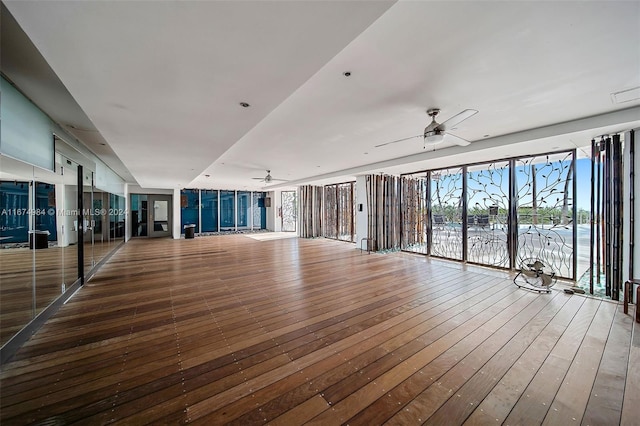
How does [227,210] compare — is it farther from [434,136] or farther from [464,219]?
[434,136]

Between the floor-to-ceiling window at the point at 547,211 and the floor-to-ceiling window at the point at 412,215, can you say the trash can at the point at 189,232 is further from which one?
the floor-to-ceiling window at the point at 547,211

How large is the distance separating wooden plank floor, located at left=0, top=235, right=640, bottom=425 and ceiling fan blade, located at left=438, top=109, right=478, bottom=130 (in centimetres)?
252

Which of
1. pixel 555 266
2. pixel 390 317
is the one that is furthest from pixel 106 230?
pixel 555 266

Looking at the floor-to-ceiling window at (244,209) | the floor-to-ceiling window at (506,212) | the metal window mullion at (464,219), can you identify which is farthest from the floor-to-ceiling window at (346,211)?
the floor-to-ceiling window at (244,209)

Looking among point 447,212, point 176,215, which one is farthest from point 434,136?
point 176,215

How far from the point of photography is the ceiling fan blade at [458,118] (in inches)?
106

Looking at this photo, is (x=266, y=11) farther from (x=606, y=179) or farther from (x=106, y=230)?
(x=106, y=230)

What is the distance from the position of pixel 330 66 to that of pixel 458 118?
169cm

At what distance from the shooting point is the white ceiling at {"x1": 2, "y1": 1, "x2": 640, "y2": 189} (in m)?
1.48

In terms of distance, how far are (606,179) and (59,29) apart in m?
7.07

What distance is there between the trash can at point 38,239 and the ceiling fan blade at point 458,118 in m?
5.34

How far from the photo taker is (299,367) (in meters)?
2.23

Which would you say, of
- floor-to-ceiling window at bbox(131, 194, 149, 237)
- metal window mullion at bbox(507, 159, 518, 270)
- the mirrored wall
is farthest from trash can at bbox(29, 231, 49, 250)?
floor-to-ceiling window at bbox(131, 194, 149, 237)

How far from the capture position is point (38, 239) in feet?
10.3
